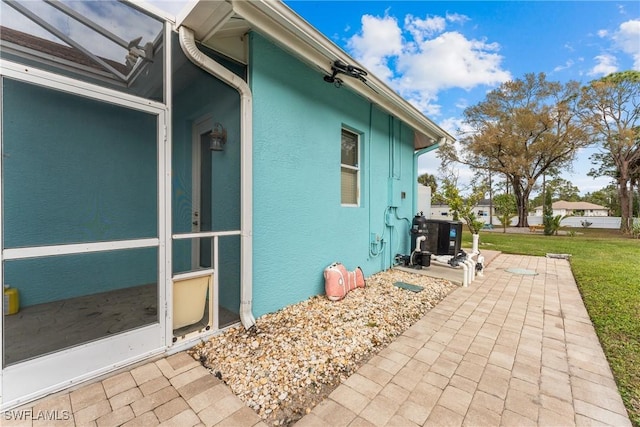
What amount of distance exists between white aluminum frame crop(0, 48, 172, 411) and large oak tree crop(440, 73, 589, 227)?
20826 mm

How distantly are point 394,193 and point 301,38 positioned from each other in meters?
3.41

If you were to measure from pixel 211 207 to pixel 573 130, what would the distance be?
890 inches

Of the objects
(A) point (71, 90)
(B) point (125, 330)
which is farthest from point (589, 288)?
(A) point (71, 90)

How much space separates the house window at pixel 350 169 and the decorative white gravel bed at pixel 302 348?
5.63ft

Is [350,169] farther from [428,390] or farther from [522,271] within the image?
[522,271]

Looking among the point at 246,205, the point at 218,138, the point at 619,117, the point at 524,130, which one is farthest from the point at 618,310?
the point at 619,117

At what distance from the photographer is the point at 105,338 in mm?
1945

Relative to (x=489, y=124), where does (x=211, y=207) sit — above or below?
below

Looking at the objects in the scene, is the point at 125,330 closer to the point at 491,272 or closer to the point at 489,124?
the point at 491,272

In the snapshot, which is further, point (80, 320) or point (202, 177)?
point (202, 177)

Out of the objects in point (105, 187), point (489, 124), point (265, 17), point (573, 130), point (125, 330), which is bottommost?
point (125, 330)

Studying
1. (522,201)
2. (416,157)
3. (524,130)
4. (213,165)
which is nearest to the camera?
(213,165)

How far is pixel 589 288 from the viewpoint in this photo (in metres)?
4.39

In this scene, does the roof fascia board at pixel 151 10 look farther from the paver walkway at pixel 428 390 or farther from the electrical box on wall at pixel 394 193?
the electrical box on wall at pixel 394 193
